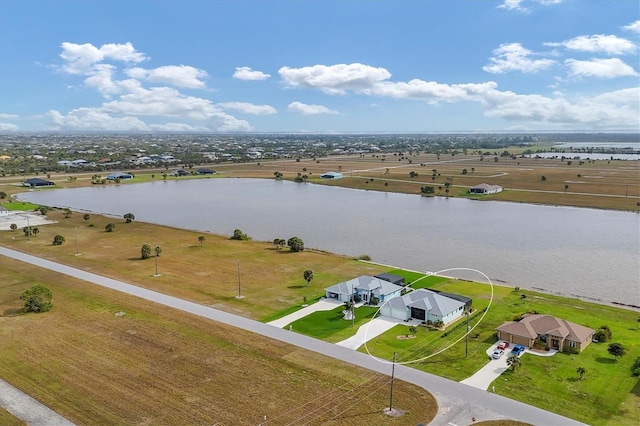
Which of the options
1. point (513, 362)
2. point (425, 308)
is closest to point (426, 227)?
point (425, 308)

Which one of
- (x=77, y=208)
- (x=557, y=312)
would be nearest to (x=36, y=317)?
(x=557, y=312)

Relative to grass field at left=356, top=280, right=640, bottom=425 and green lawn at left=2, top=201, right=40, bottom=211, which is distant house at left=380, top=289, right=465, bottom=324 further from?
green lawn at left=2, top=201, right=40, bottom=211

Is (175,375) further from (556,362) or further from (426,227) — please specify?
(426,227)

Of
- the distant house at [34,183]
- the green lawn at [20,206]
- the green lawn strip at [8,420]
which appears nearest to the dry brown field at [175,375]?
the green lawn strip at [8,420]

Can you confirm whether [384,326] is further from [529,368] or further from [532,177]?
[532,177]

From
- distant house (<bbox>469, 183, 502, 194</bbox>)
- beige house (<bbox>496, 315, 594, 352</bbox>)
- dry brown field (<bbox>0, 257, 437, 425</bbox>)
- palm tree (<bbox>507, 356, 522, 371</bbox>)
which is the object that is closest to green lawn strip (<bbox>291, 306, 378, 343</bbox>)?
dry brown field (<bbox>0, 257, 437, 425</bbox>)

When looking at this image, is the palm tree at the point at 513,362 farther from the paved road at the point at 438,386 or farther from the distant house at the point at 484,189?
the distant house at the point at 484,189
